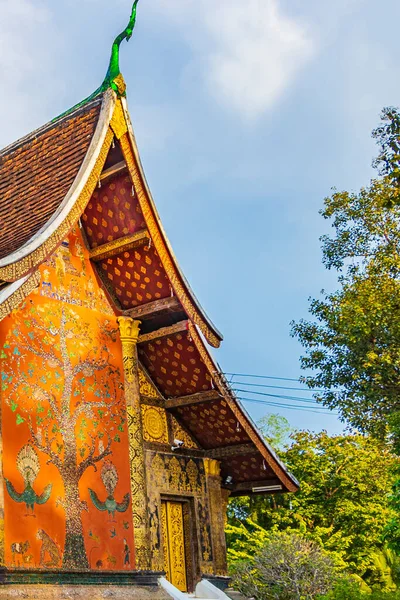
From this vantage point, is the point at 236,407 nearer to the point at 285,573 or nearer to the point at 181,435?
the point at 181,435

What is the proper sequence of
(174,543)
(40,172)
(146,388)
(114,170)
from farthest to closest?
(146,388)
(174,543)
(40,172)
(114,170)

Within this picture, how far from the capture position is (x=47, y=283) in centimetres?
869

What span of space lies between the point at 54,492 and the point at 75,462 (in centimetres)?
45

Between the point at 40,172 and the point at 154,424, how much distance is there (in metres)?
3.33

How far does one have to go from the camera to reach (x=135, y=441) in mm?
9180

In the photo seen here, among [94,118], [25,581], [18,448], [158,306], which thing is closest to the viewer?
[25,581]

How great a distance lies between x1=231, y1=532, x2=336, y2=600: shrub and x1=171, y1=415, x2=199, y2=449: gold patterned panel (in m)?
6.59

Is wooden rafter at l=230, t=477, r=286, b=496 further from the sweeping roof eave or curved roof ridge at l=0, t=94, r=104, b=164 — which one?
curved roof ridge at l=0, t=94, r=104, b=164

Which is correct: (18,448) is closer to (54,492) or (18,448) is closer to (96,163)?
(54,492)

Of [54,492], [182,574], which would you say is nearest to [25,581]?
[54,492]

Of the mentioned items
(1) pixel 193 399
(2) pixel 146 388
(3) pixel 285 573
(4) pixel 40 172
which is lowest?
(3) pixel 285 573

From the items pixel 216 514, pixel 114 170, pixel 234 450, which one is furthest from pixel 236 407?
pixel 114 170

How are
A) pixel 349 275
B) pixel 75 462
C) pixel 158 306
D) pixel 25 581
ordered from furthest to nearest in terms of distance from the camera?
pixel 349 275, pixel 158 306, pixel 75 462, pixel 25 581

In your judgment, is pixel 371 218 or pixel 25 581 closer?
pixel 25 581
